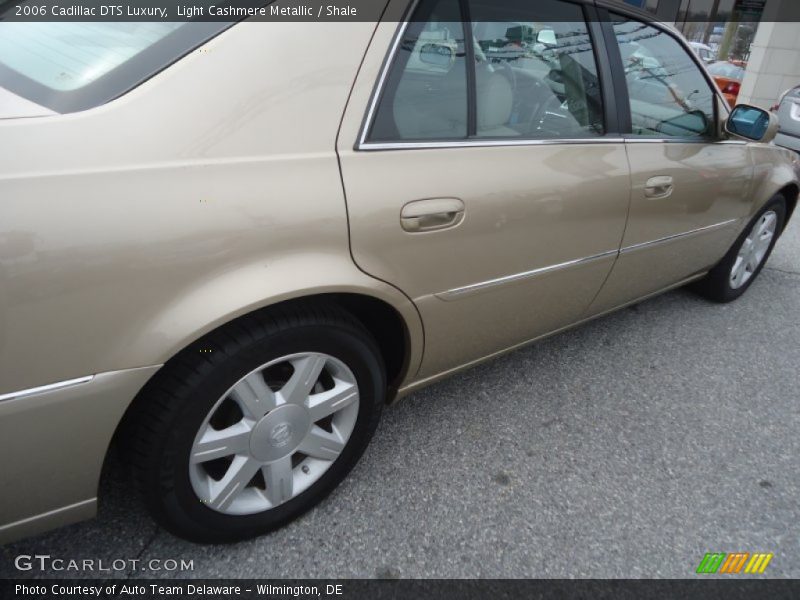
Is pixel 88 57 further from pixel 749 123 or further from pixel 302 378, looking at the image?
pixel 749 123

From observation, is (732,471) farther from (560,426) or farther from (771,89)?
(771,89)

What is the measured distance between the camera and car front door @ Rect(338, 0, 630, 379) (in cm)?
156

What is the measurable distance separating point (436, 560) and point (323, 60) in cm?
148

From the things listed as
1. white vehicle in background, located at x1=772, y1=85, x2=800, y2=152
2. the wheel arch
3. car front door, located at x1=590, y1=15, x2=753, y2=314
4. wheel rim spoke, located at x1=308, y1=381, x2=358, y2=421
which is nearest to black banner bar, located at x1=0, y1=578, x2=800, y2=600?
wheel rim spoke, located at x1=308, y1=381, x2=358, y2=421

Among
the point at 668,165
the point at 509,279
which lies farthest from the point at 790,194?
the point at 509,279

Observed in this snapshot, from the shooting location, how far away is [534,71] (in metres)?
2.12

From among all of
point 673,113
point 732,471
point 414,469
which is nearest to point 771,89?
point 673,113

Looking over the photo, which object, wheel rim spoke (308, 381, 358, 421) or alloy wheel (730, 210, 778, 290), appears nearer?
wheel rim spoke (308, 381, 358, 421)

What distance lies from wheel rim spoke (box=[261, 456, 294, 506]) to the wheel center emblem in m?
0.06

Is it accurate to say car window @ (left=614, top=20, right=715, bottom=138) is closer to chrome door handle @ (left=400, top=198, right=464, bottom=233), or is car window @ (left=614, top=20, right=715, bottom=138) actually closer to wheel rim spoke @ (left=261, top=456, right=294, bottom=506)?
chrome door handle @ (left=400, top=198, right=464, bottom=233)

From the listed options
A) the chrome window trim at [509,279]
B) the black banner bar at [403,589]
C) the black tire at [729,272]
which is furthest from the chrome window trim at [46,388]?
the black tire at [729,272]

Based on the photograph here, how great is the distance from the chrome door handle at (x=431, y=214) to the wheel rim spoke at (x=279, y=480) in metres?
0.78

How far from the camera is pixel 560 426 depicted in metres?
2.39

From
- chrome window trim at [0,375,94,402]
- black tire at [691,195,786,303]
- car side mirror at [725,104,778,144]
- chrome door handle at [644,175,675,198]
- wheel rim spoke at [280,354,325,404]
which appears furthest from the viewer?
black tire at [691,195,786,303]
